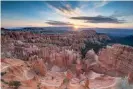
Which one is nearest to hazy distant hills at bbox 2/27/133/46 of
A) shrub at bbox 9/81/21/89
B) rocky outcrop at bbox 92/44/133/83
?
rocky outcrop at bbox 92/44/133/83

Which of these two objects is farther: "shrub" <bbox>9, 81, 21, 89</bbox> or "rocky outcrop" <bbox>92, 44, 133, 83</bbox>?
"shrub" <bbox>9, 81, 21, 89</bbox>

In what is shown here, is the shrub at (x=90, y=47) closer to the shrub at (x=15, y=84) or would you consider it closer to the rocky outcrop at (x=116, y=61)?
the rocky outcrop at (x=116, y=61)

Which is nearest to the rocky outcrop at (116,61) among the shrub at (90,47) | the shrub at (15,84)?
the shrub at (90,47)

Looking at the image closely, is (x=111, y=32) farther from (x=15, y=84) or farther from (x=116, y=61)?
(x=15, y=84)

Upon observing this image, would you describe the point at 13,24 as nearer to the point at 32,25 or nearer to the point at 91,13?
the point at 32,25

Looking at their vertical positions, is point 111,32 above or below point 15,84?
above

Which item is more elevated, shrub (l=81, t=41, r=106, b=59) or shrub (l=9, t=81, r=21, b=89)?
shrub (l=81, t=41, r=106, b=59)

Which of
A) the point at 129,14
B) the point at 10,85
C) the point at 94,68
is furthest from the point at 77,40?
the point at 10,85

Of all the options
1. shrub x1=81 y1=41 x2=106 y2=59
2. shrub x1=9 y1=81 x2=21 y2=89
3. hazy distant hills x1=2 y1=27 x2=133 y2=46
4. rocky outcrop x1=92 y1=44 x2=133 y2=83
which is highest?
hazy distant hills x1=2 y1=27 x2=133 y2=46

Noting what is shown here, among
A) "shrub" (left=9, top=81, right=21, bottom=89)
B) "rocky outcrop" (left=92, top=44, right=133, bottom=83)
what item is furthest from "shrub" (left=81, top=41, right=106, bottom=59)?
A: "shrub" (left=9, top=81, right=21, bottom=89)

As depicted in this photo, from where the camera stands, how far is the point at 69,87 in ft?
9.64

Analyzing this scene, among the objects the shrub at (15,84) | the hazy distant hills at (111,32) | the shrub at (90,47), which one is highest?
the hazy distant hills at (111,32)

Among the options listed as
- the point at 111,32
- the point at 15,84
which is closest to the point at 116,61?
the point at 111,32

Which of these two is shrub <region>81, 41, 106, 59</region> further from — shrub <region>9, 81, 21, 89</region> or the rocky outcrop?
shrub <region>9, 81, 21, 89</region>
